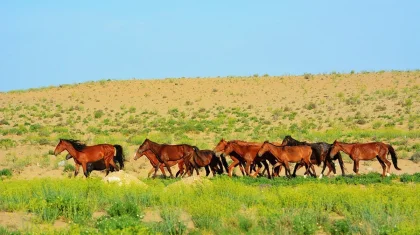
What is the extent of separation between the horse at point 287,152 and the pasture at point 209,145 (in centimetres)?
69

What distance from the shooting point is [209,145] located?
3609cm

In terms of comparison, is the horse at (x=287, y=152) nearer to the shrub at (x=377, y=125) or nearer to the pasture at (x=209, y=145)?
the pasture at (x=209, y=145)

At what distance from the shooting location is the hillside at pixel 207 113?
36688mm

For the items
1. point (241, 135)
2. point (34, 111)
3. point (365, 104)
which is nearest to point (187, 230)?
point (241, 135)

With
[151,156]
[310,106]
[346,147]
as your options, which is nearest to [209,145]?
[151,156]

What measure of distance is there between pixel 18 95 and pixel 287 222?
59525mm

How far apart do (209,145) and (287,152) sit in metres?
14.0

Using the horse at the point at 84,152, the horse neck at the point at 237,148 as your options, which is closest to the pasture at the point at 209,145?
the horse at the point at 84,152

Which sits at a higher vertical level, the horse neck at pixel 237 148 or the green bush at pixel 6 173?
the horse neck at pixel 237 148

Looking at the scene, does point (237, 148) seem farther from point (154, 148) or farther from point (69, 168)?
point (69, 168)

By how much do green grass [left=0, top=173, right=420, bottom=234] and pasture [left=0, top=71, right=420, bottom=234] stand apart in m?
0.03

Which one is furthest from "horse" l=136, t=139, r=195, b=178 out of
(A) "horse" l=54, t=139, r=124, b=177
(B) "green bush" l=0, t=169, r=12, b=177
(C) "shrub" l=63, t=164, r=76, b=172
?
(B) "green bush" l=0, t=169, r=12, b=177

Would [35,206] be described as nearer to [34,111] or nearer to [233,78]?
[34,111]

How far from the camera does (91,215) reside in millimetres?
Result: 13727
